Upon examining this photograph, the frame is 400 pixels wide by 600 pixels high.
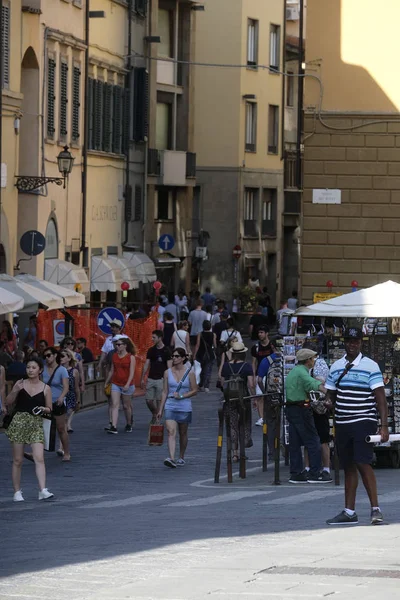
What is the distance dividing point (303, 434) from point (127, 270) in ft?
92.0

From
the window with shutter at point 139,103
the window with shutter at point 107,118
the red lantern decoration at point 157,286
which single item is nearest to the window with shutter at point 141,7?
the window with shutter at point 139,103

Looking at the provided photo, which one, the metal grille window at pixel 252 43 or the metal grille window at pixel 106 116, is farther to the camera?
the metal grille window at pixel 252 43

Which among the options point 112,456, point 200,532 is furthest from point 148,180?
point 200,532

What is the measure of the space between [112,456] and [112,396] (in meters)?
3.01

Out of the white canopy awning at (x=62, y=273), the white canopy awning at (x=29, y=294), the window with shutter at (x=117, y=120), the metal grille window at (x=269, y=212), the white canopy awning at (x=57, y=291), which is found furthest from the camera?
the metal grille window at (x=269, y=212)

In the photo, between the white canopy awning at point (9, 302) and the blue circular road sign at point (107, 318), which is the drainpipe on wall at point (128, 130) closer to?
the blue circular road sign at point (107, 318)

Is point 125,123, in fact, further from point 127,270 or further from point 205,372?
point 205,372

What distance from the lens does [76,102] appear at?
43875 mm

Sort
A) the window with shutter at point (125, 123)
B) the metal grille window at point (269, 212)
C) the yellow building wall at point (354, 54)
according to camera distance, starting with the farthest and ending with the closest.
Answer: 1. the metal grille window at point (269, 212)
2. the window with shutter at point (125, 123)
3. the yellow building wall at point (354, 54)

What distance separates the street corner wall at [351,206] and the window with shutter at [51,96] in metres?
8.20

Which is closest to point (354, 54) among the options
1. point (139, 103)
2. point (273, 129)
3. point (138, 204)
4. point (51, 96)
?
point (51, 96)

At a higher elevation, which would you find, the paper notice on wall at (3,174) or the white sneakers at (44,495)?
the paper notice on wall at (3,174)

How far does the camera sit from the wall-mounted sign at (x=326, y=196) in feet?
113

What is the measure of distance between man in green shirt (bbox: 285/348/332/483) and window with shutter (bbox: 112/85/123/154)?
95.4 ft
